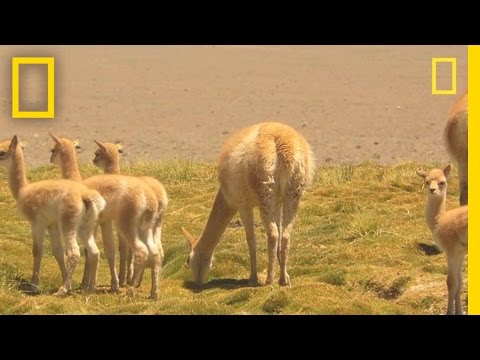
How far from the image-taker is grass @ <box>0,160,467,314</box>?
13070 millimetres

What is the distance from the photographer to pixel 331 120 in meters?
39.8

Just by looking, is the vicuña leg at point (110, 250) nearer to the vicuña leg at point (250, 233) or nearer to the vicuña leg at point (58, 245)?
the vicuña leg at point (58, 245)

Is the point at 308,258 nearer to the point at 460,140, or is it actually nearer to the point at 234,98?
the point at 460,140

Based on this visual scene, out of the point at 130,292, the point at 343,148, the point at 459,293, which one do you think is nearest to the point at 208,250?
the point at 130,292

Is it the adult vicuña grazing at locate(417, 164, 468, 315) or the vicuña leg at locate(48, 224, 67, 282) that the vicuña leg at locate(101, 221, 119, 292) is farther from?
the adult vicuña grazing at locate(417, 164, 468, 315)

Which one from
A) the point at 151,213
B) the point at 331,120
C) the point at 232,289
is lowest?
the point at 232,289

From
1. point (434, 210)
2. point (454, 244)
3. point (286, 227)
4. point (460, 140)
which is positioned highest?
point (460, 140)

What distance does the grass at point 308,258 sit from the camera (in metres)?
13.1

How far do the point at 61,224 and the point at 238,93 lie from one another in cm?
3030

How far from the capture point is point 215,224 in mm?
15688

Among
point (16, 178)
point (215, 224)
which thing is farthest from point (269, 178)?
point (16, 178)

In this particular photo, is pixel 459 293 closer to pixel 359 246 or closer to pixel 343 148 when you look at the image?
pixel 359 246

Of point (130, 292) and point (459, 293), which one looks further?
point (130, 292)

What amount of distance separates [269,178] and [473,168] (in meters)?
2.63
